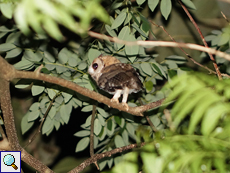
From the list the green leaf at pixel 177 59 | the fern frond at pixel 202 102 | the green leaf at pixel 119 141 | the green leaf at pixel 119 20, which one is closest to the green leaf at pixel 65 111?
the green leaf at pixel 119 141

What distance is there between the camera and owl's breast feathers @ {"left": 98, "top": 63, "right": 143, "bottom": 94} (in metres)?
2.78

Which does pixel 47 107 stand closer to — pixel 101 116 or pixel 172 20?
pixel 101 116

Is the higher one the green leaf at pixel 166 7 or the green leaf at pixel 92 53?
the green leaf at pixel 166 7

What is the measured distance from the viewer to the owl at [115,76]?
2.79 meters

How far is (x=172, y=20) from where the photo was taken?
4.86 m

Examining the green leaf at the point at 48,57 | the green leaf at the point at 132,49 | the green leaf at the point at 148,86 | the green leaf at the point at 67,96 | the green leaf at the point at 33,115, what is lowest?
the green leaf at the point at 33,115

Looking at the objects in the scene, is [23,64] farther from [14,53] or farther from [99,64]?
[99,64]

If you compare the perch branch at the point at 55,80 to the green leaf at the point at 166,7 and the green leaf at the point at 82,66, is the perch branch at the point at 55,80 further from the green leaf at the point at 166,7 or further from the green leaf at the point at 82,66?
the green leaf at the point at 166,7

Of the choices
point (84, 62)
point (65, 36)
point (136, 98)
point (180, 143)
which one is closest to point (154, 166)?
point (180, 143)

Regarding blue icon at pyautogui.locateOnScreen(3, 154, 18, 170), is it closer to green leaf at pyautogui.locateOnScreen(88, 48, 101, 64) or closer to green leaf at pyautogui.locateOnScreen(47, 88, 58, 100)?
green leaf at pyautogui.locateOnScreen(47, 88, 58, 100)

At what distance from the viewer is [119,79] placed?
2803 millimetres

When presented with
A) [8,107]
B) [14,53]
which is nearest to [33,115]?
[14,53]

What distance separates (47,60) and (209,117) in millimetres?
2298

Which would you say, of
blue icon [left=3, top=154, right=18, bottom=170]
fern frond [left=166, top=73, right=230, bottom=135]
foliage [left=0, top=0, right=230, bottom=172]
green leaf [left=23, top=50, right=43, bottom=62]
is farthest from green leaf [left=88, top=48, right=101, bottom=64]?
fern frond [left=166, top=73, right=230, bottom=135]
